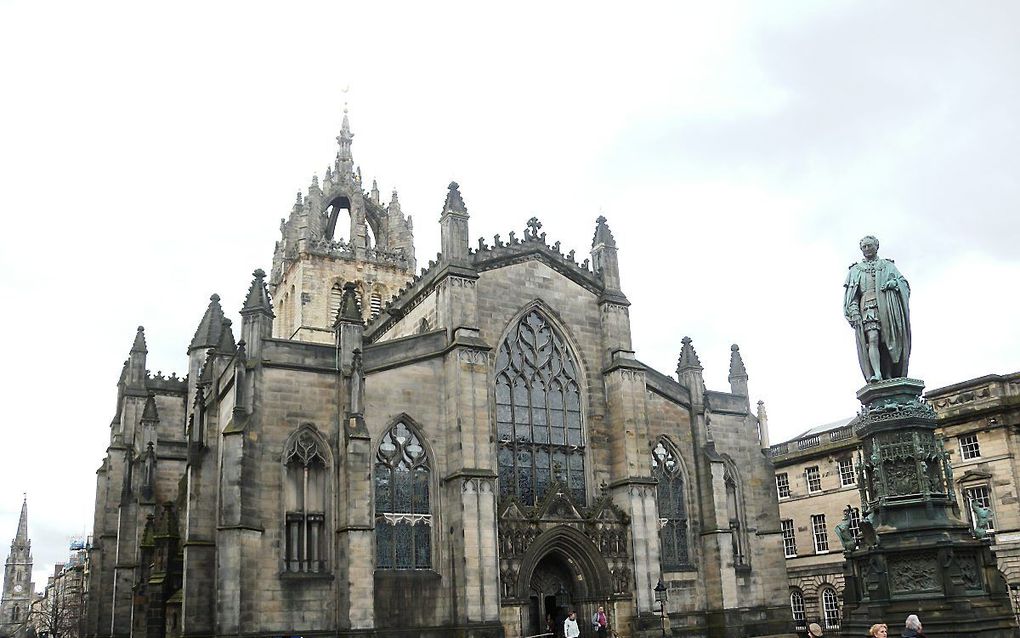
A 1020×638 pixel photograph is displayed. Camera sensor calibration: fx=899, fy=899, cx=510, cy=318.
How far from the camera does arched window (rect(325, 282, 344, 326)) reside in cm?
4856

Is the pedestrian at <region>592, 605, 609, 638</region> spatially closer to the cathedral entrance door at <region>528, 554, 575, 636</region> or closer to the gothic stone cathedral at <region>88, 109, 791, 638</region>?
the gothic stone cathedral at <region>88, 109, 791, 638</region>

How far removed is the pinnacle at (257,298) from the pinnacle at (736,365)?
18242 millimetres

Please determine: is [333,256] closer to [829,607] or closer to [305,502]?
[305,502]

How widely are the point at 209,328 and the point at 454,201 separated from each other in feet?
53.2

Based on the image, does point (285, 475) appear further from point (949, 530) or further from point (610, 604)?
point (949, 530)

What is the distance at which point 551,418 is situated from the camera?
3089 cm

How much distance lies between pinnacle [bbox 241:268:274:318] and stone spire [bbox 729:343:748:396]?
18.2 meters

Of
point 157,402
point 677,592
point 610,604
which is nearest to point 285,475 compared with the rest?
point 610,604

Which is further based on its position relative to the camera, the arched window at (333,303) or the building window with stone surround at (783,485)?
the building window with stone surround at (783,485)

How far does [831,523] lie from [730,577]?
60.9ft

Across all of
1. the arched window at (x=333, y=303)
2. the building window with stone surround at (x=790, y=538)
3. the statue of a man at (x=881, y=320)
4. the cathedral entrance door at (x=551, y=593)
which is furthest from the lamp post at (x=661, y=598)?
the arched window at (x=333, y=303)

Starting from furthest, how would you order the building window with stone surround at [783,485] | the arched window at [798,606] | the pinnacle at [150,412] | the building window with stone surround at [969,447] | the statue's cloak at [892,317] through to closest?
the building window with stone surround at [783,485], the arched window at [798,606], the building window with stone surround at [969,447], the pinnacle at [150,412], the statue's cloak at [892,317]

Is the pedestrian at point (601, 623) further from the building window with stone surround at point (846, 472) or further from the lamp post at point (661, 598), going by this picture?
the building window with stone surround at point (846, 472)

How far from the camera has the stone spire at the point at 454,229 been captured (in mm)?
30094
